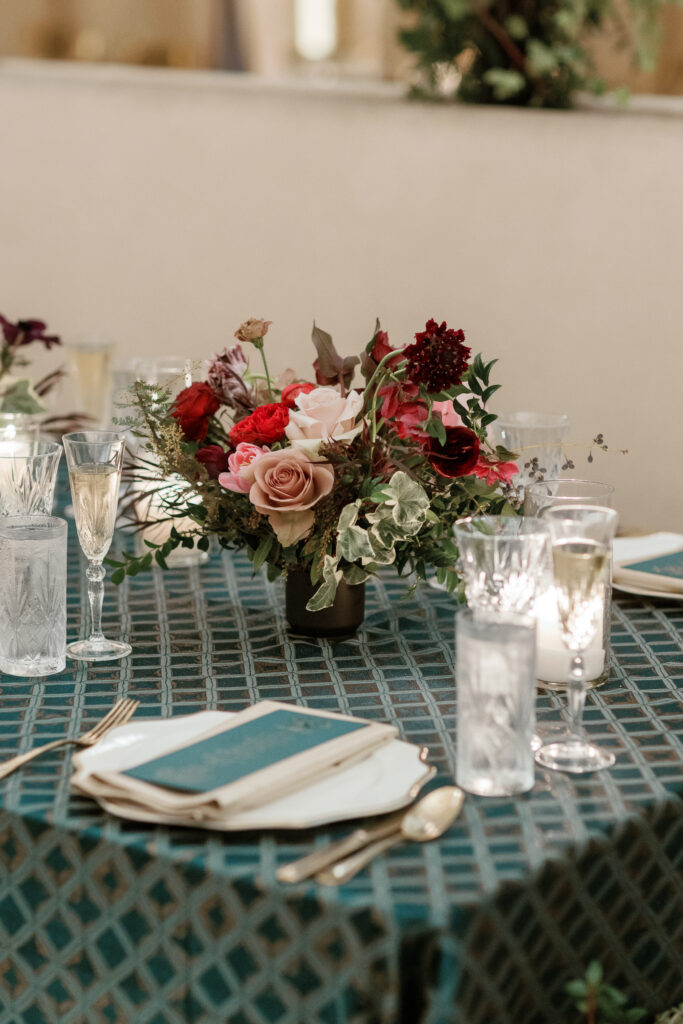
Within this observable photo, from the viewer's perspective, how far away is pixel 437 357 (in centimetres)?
125

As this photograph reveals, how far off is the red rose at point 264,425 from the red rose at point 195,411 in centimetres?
5

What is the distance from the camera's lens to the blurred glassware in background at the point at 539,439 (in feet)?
4.94

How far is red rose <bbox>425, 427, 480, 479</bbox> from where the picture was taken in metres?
1.28

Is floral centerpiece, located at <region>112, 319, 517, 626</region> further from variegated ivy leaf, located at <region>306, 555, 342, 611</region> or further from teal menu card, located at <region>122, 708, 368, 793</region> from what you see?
teal menu card, located at <region>122, 708, 368, 793</region>

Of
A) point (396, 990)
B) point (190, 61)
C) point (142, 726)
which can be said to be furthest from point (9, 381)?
point (190, 61)

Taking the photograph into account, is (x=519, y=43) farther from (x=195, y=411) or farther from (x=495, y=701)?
(x=495, y=701)

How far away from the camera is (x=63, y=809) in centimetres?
95

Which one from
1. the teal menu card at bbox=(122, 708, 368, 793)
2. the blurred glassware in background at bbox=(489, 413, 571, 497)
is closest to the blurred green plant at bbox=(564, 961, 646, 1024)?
the teal menu card at bbox=(122, 708, 368, 793)

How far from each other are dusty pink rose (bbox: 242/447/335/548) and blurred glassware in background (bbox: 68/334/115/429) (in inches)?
35.0

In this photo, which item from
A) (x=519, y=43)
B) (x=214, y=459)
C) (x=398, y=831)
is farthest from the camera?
(x=519, y=43)

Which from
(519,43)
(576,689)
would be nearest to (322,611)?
(576,689)

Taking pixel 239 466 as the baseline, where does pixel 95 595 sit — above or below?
below

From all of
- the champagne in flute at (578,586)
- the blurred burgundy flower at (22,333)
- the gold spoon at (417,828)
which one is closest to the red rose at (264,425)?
the champagne in flute at (578,586)

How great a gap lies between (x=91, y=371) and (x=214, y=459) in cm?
82
